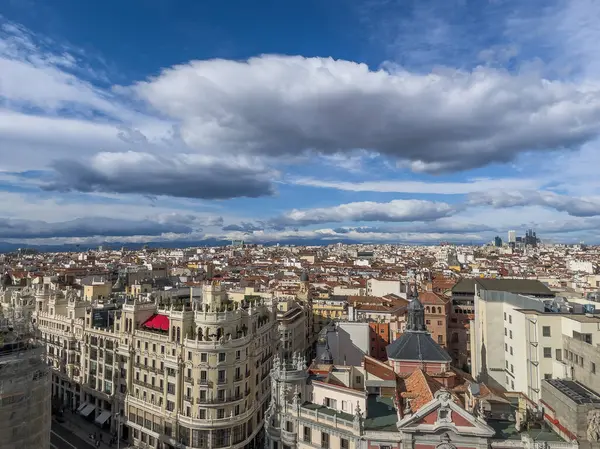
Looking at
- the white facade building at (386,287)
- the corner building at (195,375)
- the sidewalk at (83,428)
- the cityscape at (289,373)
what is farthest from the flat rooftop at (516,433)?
the white facade building at (386,287)

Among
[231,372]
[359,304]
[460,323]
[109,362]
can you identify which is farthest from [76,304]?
[460,323]

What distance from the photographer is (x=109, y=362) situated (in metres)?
64.8

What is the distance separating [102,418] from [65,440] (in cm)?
491

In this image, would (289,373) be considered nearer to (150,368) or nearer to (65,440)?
(150,368)

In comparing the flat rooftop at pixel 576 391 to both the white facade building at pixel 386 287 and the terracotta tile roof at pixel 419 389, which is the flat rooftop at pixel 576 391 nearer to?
the terracotta tile roof at pixel 419 389

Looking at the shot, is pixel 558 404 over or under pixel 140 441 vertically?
over

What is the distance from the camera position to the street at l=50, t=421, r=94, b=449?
58944 mm

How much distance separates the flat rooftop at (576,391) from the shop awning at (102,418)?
5512 cm

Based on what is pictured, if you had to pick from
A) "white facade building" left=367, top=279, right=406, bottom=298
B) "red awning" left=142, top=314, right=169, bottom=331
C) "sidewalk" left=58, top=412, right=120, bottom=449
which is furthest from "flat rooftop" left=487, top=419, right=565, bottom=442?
"white facade building" left=367, top=279, right=406, bottom=298

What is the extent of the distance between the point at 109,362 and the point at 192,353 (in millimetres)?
18373

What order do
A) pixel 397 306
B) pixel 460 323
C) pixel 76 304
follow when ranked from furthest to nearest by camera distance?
pixel 397 306, pixel 460 323, pixel 76 304

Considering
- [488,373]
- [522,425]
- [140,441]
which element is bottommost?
[140,441]

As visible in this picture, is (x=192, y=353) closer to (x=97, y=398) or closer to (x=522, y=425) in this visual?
(x=97, y=398)

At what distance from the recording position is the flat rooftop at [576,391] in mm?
32019
